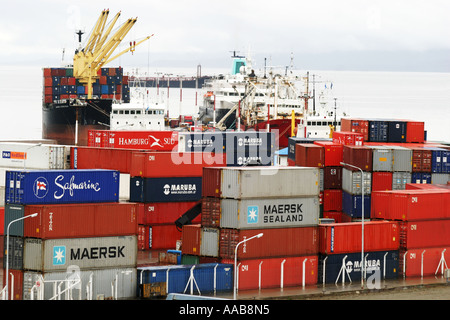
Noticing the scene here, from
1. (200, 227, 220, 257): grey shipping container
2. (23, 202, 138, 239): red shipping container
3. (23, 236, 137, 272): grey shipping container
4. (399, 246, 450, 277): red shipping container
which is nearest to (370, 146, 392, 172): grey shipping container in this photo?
(399, 246, 450, 277): red shipping container

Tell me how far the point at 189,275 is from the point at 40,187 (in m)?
6.53

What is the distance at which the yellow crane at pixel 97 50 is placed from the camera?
88375mm

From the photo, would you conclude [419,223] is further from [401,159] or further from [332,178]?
[332,178]

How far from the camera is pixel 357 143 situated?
4841 cm

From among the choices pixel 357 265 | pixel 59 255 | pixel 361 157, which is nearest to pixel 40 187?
pixel 59 255

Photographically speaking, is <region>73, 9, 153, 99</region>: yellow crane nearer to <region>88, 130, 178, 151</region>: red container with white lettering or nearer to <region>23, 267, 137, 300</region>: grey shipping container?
<region>88, 130, 178, 151</region>: red container with white lettering

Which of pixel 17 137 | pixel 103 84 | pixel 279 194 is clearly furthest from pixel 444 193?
pixel 17 137

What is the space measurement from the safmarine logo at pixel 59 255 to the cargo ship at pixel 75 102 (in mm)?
55873

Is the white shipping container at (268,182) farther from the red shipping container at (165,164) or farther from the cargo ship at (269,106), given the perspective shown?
the cargo ship at (269,106)

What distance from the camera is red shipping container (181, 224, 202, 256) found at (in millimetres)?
35719

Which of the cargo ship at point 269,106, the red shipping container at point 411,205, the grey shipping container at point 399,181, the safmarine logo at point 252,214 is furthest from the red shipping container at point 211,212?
the cargo ship at point 269,106

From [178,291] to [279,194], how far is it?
18.5 ft

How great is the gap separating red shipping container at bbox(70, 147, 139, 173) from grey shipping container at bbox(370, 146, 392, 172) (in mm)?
11988

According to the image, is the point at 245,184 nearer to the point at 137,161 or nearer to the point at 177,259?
the point at 177,259
